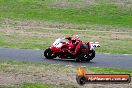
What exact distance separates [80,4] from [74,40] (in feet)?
109

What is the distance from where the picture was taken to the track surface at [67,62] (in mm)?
17972

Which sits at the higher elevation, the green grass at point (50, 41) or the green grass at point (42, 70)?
the green grass at point (42, 70)

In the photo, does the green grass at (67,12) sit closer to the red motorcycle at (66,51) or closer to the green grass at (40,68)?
the red motorcycle at (66,51)

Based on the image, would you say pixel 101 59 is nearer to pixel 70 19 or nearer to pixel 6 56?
pixel 6 56

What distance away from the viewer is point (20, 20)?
42.5 meters

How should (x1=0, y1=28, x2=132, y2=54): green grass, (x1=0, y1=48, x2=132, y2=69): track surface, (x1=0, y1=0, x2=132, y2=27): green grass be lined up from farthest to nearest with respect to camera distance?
1. (x1=0, y1=0, x2=132, y2=27): green grass
2. (x1=0, y1=28, x2=132, y2=54): green grass
3. (x1=0, y1=48, x2=132, y2=69): track surface

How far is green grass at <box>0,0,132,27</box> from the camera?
147 feet

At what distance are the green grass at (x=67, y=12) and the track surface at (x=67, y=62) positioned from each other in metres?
22.5

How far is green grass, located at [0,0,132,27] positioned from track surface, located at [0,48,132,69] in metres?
22.5

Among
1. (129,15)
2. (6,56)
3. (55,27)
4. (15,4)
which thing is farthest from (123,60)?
(15,4)

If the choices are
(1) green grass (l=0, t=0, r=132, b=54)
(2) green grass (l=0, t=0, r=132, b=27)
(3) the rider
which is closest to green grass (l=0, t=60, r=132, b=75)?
(3) the rider

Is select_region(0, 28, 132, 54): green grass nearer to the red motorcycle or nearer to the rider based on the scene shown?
the red motorcycle

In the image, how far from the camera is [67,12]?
48406 mm

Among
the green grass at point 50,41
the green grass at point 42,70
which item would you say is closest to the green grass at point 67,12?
the green grass at point 50,41
